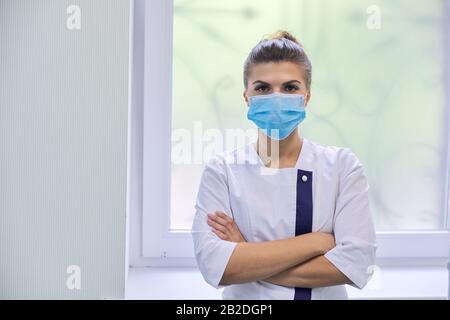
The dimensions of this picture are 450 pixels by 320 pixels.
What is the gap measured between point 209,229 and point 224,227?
0.08 ft

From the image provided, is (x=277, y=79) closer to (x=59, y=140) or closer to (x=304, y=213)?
(x=304, y=213)

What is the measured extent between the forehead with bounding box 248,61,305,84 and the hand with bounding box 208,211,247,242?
0.23m

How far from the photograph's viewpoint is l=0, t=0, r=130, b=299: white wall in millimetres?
744

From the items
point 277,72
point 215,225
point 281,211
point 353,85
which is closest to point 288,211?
point 281,211

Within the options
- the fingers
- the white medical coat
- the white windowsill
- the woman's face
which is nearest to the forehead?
the woman's face

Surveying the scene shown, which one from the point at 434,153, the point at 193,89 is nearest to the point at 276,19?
the point at 193,89

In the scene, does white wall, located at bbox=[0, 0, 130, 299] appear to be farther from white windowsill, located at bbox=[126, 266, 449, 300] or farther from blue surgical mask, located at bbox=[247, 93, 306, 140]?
blue surgical mask, located at bbox=[247, 93, 306, 140]

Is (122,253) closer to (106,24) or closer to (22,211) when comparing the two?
(22,211)

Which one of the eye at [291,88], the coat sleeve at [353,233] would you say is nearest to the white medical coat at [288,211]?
the coat sleeve at [353,233]

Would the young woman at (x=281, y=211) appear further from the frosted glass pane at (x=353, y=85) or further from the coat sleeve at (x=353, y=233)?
the frosted glass pane at (x=353, y=85)

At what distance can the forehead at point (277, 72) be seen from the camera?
0.74 metres

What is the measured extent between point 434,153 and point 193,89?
0.52 m

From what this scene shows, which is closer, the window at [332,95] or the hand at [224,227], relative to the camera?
the hand at [224,227]

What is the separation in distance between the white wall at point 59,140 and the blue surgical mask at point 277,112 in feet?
0.70
